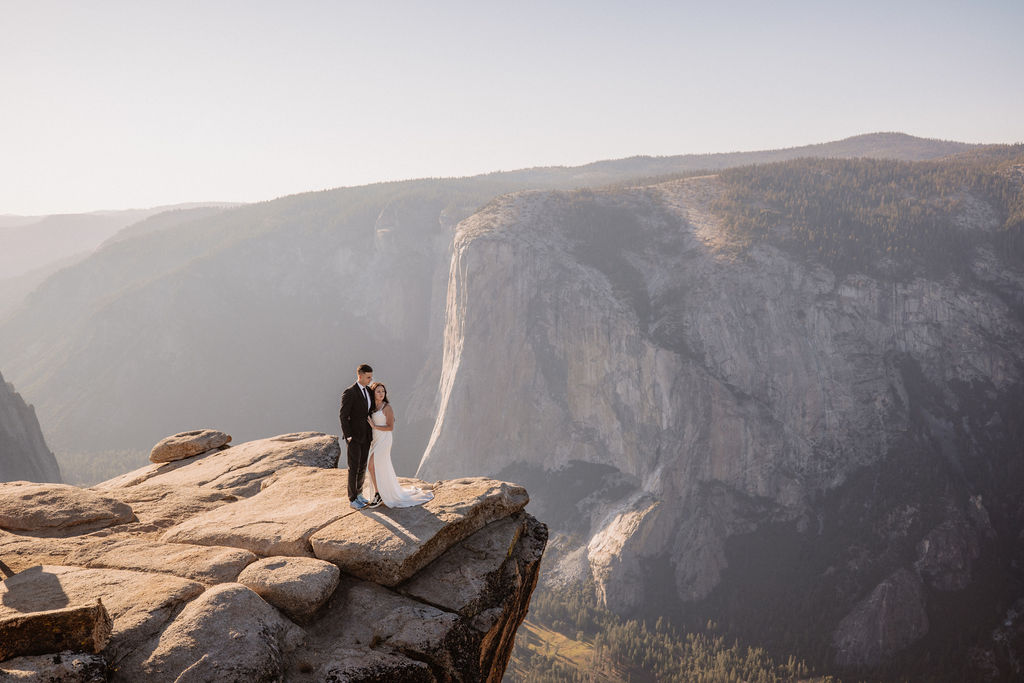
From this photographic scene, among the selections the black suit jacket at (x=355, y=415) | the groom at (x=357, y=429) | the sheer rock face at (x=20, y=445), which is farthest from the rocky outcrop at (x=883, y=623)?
the sheer rock face at (x=20, y=445)

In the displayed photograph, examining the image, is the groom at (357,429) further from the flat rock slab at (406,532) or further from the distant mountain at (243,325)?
the distant mountain at (243,325)

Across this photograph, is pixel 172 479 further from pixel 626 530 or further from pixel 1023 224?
pixel 1023 224

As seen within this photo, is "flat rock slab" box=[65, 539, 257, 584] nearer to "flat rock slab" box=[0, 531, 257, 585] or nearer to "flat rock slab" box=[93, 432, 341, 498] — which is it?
"flat rock slab" box=[0, 531, 257, 585]

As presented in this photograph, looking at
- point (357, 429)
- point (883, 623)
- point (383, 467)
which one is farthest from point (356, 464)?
point (883, 623)

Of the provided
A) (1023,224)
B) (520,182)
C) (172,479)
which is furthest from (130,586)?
(520,182)

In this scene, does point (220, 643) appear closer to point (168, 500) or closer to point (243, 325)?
point (168, 500)
